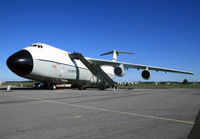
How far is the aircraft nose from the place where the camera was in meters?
15.5

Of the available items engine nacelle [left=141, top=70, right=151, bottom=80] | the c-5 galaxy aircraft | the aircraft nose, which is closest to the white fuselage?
the c-5 galaxy aircraft

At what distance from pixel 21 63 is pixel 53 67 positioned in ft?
12.3

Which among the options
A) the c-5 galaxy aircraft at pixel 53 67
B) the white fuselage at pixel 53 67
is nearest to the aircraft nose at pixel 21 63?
the c-5 galaxy aircraft at pixel 53 67

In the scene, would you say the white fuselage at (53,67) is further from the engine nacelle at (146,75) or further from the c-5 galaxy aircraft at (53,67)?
the engine nacelle at (146,75)

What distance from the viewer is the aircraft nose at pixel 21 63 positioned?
15473 millimetres

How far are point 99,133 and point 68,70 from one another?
17804 mm

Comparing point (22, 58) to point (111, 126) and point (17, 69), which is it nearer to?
point (17, 69)

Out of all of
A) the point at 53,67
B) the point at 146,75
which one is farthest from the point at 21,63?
the point at 146,75

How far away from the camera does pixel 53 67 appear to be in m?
18.5

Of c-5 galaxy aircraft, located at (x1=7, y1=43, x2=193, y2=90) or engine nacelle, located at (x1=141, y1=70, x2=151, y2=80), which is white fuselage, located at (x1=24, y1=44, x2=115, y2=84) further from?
engine nacelle, located at (x1=141, y1=70, x2=151, y2=80)

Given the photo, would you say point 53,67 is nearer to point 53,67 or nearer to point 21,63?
point 53,67

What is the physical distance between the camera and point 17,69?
15.7 meters

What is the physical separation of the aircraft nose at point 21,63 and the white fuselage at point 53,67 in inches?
17.3

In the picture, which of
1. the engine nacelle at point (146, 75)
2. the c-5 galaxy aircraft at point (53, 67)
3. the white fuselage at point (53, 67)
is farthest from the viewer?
the engine nacelle at point (146, 75)
